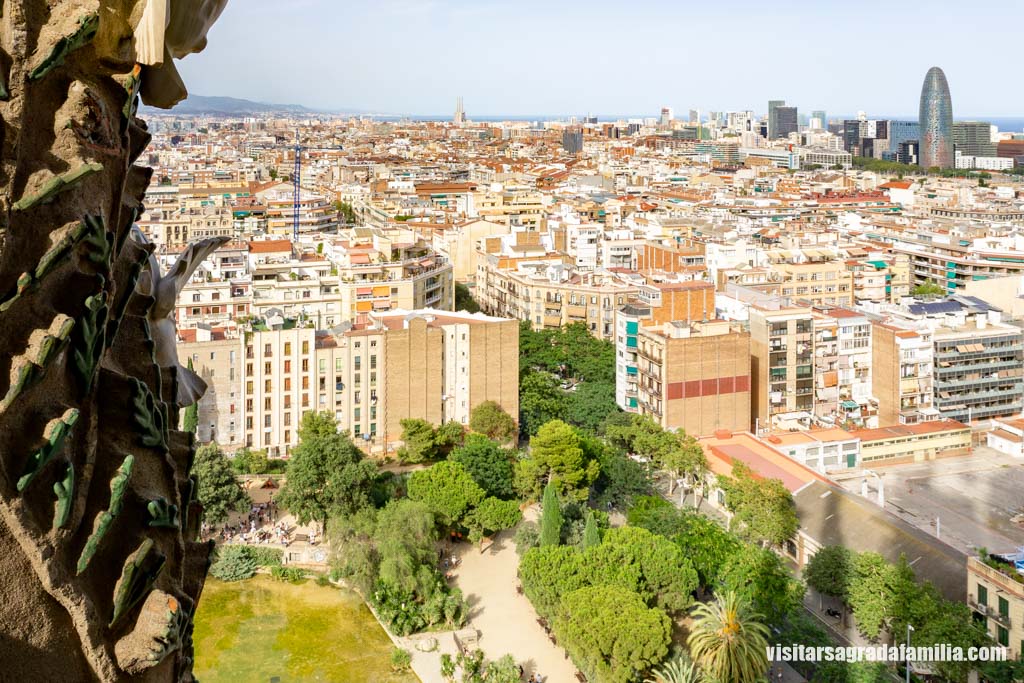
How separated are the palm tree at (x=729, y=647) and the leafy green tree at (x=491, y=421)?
9.42 meters

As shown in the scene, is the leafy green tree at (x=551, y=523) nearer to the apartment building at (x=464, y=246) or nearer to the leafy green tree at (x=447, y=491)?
the leafy green tree at (x=447, y=491)

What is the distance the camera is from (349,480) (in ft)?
52.5

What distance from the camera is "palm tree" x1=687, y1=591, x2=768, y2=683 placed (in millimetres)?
10617

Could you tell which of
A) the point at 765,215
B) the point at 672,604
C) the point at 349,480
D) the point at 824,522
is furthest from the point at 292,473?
the point at 765,215

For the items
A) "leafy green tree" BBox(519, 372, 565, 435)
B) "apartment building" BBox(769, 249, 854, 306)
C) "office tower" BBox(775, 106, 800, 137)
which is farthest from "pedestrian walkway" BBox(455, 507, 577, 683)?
"office tower" BBox(775, 106, 800, 137)

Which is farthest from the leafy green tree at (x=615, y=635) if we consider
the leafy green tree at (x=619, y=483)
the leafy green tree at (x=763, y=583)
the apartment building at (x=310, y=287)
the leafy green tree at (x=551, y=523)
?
the apartment building at (x=310, y=287)

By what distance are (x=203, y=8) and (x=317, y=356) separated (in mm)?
17215

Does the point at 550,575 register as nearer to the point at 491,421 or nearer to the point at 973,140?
the point at 491,421

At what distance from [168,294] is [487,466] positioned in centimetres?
1513

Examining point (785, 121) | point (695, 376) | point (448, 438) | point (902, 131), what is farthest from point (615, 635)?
point (785, 121)

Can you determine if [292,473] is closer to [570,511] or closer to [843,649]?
[570,511]

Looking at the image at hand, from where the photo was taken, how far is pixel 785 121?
132 meters

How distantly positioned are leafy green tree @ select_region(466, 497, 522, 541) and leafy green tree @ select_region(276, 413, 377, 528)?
5.54ft

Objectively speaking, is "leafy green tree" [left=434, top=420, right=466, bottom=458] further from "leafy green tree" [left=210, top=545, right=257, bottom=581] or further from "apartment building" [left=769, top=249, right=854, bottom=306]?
"apartment building" [left=769, top=249, right=854, bottom=306]
